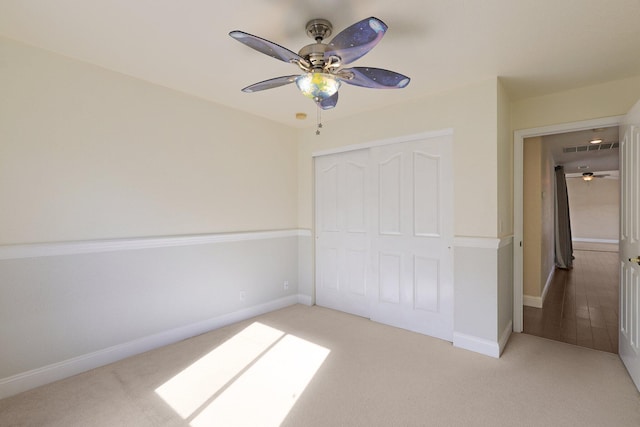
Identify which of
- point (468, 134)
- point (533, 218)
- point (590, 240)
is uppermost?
point (468, 134)

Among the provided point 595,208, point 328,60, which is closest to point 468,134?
point 328,60

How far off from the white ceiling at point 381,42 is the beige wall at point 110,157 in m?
0.23

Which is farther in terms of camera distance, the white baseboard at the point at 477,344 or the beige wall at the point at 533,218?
the beige wall at the point at 533,218

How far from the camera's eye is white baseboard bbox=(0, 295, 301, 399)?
6.95 ft

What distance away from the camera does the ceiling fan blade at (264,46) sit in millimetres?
1438

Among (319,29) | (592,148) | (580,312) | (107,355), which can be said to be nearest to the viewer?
(319,29)

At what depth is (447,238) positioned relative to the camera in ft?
9.75

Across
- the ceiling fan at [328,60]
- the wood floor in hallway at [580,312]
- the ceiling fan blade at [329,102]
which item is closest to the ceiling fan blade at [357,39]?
the ceiling fan at [328,60]

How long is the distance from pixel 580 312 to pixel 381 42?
4.15m

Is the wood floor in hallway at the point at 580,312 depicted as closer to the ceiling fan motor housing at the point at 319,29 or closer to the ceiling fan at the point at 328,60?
the ceiling fan at the point at 328,60

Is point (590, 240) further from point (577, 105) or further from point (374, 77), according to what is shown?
point (374, 77)

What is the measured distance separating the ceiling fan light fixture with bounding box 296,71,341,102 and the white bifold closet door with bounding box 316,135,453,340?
5.26 ft

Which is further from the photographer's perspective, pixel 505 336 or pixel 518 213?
pixel 518 213

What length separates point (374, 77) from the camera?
1890 mm
